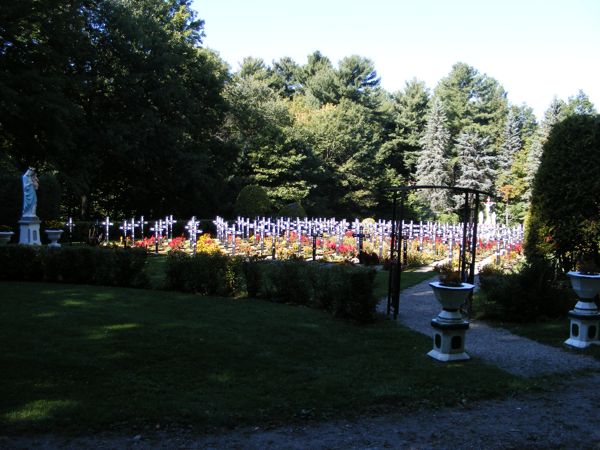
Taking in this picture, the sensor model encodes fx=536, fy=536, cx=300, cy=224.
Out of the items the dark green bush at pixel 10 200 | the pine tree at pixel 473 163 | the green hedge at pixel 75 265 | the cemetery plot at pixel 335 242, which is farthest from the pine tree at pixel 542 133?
the green hedge at pixel 75 265

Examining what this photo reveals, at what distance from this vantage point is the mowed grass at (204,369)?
15.2 ft

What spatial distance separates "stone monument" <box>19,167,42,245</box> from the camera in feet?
50.1

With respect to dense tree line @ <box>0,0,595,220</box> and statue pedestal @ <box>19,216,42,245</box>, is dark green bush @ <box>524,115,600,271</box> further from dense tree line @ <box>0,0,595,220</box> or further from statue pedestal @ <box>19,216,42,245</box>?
statue pedestal @ <box>19,216,42,245</box>

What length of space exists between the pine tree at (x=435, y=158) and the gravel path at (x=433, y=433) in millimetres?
42045

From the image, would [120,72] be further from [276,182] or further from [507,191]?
[507,191]

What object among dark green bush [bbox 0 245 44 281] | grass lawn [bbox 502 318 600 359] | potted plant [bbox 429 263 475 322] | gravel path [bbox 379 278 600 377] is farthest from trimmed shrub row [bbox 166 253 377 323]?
dark green bush [bbox 0 245 44 281]

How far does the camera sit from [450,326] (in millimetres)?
6504

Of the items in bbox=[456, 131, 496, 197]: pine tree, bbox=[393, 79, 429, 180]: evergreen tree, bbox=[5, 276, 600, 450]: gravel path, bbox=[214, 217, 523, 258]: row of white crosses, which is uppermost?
bbox=[393, 79, 429, 180]: evergreen tree

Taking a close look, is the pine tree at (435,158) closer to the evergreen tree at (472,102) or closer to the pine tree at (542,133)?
the evergreen tree at (472,102)

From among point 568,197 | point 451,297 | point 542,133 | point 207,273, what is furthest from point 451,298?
point 542,133

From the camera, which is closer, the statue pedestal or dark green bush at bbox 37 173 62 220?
the statue pedestal

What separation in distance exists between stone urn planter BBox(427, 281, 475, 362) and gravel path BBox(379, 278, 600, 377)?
46cm

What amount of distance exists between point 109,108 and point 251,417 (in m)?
27.1

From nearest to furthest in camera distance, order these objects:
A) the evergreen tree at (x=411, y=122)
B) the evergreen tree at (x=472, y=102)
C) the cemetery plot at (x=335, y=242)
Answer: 1. the cemetery plot at (x=335, y=242)
2. the evergreen tree at (x=411, y=122)
3. the evergreen tree at (x=472, y=102)
